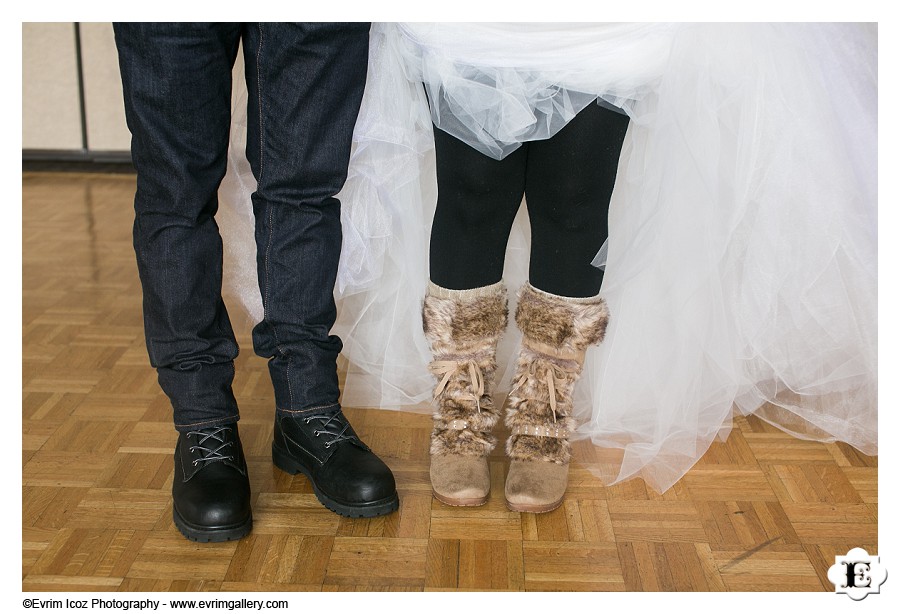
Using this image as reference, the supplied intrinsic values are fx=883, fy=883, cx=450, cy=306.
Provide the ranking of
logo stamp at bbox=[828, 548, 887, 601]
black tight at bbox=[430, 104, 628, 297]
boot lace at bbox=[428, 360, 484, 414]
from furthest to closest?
boot lace at bbox=[428, 360, 484, 414]
black tight at bbox=[430, 104, 628, 297]
logo stamp at bbox=[828, 548, 887, 601]

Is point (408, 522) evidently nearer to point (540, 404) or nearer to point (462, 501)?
point (462, 501)

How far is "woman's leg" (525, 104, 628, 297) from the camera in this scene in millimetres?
1054

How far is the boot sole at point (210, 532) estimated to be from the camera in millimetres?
1044

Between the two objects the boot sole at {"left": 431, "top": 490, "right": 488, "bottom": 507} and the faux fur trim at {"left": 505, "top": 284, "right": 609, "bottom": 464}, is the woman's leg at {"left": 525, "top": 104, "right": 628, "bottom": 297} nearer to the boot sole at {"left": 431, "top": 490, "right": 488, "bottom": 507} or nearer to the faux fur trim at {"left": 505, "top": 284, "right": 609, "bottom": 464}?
the faux fur trim at {"left": 505, "top": 284, "right": 609, "bottom": 464}

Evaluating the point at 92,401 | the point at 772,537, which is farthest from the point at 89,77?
the point at 772,537

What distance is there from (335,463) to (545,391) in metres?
0.29

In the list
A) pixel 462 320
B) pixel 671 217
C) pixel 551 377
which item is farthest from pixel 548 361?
pixel 671 217

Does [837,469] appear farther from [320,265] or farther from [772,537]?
[320,265]

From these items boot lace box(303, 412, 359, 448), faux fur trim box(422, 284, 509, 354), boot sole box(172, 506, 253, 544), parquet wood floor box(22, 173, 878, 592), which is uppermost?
faux fur trim box(422, 284, 509, 354)

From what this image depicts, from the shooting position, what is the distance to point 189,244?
106 cm

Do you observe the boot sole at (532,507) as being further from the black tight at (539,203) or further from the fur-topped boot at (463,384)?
the black tight at (539,203)

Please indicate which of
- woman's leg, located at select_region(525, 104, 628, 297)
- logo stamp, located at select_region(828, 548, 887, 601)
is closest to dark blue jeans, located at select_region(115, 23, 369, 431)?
woman's leg, located at select_region(525, 104, 628, 297)

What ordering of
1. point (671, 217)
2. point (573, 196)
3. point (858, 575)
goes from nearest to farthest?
1. point (858, 575)
2. point (573, 196)
3. point (671, 217)

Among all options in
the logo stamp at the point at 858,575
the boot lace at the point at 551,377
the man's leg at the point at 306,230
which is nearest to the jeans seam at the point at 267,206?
the man's leg at the point at 306,230
